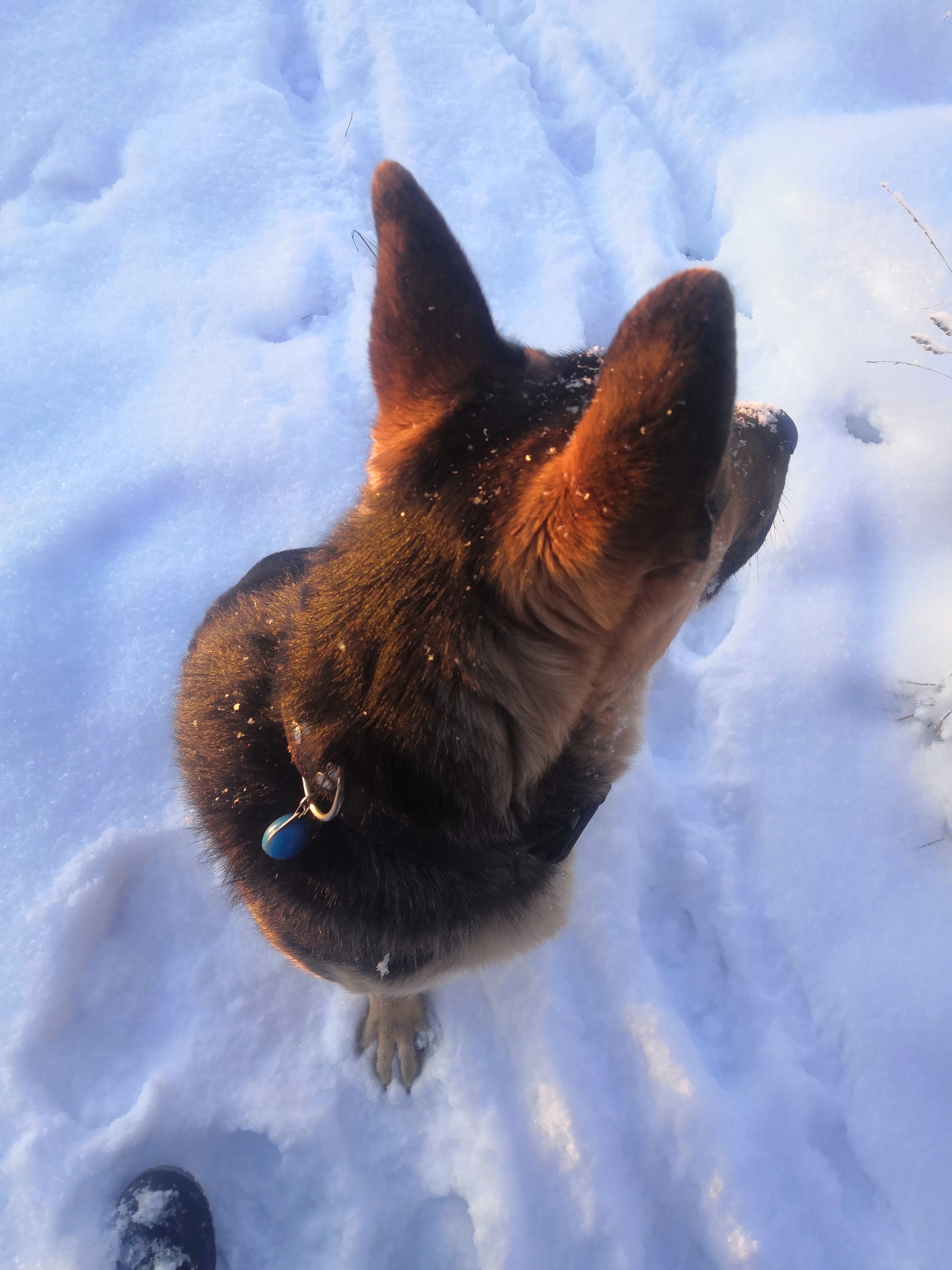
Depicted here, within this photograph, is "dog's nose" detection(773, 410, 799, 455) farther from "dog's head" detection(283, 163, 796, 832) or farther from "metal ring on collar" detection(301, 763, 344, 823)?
"metal ring on collar" detection(301, 763, 344, 823)

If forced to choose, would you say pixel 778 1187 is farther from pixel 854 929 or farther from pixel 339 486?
pixel 339 486

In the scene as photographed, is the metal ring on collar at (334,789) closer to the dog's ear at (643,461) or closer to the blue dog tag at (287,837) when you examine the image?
the blue dog tag at (287,837)

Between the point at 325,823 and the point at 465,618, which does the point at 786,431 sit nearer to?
the point at 465,618

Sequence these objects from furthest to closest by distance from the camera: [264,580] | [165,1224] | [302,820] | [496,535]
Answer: [264,580] < [165,1224] < [302,820] < [496,535]

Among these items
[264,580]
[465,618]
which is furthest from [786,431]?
[264,580]

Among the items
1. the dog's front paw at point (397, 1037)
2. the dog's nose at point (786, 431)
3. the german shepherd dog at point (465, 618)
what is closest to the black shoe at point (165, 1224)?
the dog's front paw at point (397, 1037)

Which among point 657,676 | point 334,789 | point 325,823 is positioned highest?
point 334,789

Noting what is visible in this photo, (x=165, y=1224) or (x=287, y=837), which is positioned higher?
(x=287, y=837)
